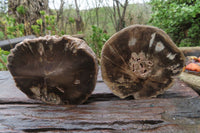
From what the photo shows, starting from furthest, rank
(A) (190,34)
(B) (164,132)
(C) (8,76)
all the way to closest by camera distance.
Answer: (A) (190,34), (C) (8,76), (B) (164,132)

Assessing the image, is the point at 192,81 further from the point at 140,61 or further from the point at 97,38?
the point at 97,38

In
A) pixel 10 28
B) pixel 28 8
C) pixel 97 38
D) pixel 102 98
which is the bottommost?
pixel 102 98

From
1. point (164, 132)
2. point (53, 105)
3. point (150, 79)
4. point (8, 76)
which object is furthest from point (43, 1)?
point (164, 132)

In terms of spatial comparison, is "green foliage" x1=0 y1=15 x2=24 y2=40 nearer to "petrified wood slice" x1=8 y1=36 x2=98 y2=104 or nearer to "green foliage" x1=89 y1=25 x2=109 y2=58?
"green foliage" x1=89 y1=25 x2=109 y2=58

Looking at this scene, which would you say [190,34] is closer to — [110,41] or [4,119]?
[110,41]

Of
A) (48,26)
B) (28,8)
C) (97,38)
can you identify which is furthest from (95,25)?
(28,8)

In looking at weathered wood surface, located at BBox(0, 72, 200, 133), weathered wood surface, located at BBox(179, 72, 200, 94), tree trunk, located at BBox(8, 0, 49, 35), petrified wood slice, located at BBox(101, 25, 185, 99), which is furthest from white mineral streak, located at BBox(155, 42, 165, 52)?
tree trunk, located at BBox(8, 0, 49, 35)

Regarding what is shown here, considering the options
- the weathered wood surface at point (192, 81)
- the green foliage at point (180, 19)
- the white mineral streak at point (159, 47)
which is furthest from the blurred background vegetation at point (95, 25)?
the white mineral streak at point (159, 47)
